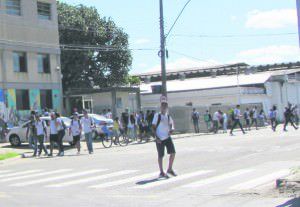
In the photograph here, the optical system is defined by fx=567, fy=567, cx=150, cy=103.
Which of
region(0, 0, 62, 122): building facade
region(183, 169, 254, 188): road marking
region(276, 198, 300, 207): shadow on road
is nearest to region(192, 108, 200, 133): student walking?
region(0, 0, 62, 122): building facade

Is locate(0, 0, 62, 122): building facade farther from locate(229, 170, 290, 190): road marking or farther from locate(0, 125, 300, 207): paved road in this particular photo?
locate(229, 170, 290, 190): road marking

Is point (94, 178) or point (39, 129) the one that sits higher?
point (39, 129)

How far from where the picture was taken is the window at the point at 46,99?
129 ft

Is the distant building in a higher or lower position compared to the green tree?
lower

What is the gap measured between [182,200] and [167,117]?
4.00m

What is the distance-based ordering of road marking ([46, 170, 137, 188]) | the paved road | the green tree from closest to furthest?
the paved road → road marking ([46, 170, 137, 188]) → the green tree

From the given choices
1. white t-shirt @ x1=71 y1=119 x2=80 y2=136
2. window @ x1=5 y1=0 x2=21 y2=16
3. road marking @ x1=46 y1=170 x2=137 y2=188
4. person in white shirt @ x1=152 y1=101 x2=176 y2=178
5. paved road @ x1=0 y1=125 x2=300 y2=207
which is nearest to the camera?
paved road @ x1=0 y1=125 x2=300 y2=207

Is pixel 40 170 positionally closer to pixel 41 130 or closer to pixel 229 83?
pixel 41 130

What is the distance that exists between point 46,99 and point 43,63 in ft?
8.36

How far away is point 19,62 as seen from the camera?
37.9 m

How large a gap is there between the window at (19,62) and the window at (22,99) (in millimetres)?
1496

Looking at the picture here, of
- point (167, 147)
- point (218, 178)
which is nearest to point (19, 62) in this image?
point (167, 147)

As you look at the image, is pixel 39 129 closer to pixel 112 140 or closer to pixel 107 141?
pixel 112 140

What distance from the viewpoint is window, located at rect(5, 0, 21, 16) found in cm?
3704
